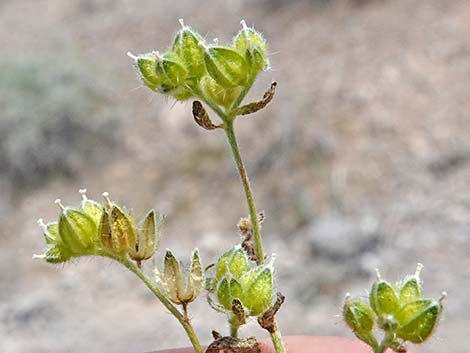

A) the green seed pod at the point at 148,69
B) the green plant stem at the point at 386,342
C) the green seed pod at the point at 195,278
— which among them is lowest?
the green plant stem at the point at 386,342

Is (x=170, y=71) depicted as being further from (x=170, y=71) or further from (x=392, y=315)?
(x=392, y=315)

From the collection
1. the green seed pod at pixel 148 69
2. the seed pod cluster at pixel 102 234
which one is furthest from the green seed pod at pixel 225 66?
the seed pod cluster at pixel 102 234

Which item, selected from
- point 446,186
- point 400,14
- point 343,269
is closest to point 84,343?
point 343,269

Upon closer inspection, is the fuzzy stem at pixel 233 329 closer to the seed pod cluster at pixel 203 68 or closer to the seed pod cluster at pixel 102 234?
the seed pod cluster at pixel 102 234

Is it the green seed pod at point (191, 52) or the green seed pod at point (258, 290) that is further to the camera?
the green seed pod at point (191, 52)

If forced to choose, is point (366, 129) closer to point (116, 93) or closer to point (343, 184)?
point (343, 184)

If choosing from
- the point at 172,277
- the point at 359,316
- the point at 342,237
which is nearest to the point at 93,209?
the point at 172,277
